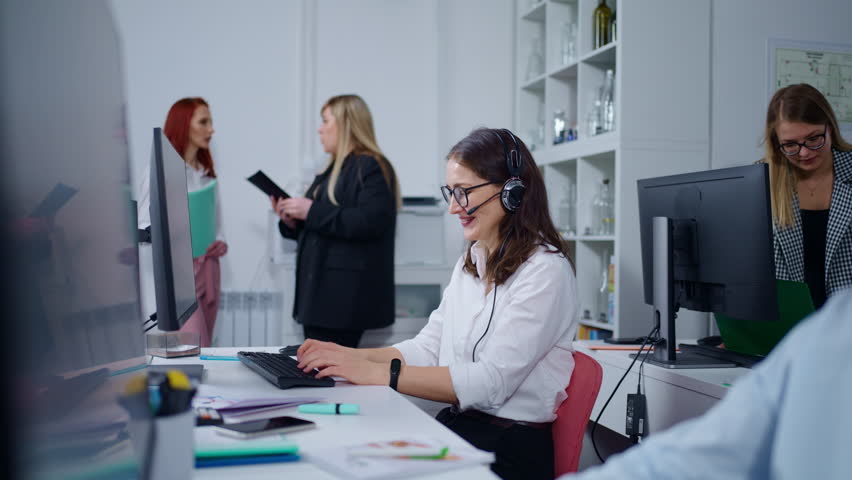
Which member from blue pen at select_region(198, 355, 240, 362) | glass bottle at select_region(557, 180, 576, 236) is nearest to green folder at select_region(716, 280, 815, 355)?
blue pen at select_region(198, 355, 240, 362)

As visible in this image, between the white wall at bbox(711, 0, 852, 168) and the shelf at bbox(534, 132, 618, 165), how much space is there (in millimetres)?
452

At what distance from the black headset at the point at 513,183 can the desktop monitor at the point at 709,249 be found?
1.13ft

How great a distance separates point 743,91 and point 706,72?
0.63 ft

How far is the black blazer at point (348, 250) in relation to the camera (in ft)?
8.89

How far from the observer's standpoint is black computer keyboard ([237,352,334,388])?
1313 mm

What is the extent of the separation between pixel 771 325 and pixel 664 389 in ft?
1.05

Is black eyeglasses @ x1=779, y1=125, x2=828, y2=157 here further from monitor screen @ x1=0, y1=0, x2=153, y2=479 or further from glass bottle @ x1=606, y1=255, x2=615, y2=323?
monitor screen @ x1=0, y1=0, x2=153, y2=479

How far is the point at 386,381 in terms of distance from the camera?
1.37 metres

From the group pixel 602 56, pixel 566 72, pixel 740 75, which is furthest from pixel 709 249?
pixel 566 72

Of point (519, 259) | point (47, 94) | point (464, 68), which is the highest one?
point (464, 68)

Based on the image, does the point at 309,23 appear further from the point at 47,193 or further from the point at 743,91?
the point at 47,193

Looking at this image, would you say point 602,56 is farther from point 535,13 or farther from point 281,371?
point 281,371

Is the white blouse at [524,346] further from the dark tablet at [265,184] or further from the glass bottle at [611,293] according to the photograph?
the glass bottle at [611,293]

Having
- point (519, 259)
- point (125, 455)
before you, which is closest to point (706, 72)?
point (519, 259)
